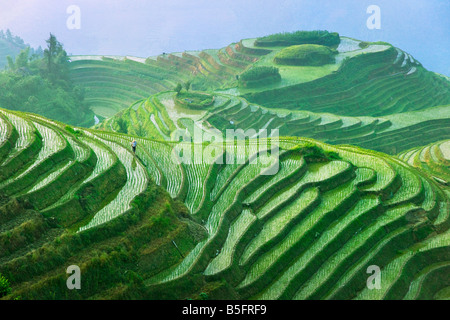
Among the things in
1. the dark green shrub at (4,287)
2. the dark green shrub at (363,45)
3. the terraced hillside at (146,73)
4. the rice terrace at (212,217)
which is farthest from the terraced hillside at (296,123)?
the dark green shrub at (4,287)

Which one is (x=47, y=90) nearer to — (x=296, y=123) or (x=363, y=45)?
(x=296, y=123)

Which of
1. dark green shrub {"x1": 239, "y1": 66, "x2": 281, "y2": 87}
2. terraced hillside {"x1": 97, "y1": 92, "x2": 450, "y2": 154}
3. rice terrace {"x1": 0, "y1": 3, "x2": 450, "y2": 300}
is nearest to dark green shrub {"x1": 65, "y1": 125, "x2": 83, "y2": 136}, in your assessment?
rice terrace {"x1": 0, "y1": 3, "x2": 450, "y2": 300}

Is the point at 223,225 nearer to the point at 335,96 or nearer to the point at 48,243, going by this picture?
the point at 48,243

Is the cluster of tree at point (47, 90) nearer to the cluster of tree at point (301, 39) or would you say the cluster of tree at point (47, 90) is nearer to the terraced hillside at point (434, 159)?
the cluster of tree at point (301, 39)

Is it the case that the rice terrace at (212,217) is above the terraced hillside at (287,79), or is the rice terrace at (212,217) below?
below

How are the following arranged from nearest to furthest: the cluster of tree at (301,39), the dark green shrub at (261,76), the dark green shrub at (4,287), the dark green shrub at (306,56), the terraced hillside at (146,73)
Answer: the dark green shrub at (4,287), the dark green shrub at (261,76), the dark green shrub at (306,56), the terraced hillside at (146,73), the cluster of tree at (301,39)

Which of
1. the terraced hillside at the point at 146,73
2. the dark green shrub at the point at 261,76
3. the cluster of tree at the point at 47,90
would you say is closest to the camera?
the cluster of tree at the point at 47,90

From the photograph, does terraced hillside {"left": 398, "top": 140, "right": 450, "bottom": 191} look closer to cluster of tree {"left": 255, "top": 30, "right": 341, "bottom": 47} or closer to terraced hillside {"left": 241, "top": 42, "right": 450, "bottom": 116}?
terraced hillside {"left": 241, "top": 42, "right": 450, "bottom": 116}
